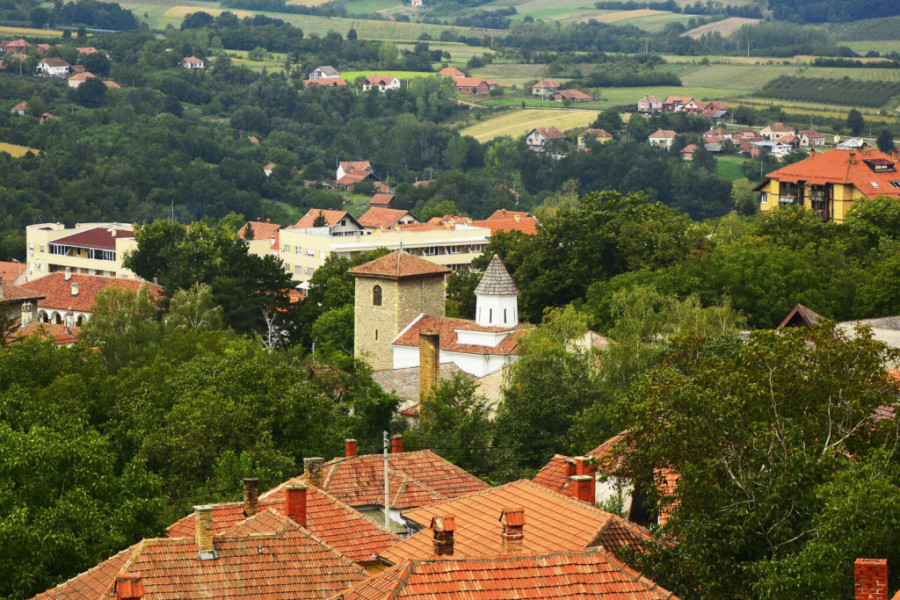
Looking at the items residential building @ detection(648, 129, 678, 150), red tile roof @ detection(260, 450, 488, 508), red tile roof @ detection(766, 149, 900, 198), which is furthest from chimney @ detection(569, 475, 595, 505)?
residential building @ detection(648, 129, 678, 150)

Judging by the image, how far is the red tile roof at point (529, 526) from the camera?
2506 cm

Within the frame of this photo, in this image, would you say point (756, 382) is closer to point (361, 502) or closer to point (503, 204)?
point (361, 502)

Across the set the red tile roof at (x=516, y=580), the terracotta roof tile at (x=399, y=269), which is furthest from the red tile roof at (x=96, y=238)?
the red tile roof at (x=516, y=580)

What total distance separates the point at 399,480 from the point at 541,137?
161 metres

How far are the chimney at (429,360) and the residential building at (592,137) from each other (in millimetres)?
134183

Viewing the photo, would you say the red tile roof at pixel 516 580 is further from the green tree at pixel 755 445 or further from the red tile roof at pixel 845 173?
the red tile roof at pixel 845 173

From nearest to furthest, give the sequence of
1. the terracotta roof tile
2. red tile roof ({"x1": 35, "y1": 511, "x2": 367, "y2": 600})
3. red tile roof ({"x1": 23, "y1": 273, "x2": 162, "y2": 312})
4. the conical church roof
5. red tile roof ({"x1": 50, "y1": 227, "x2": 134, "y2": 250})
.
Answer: red tile roof ({"x1": 35, "y1": 511, "x2": 367, "y2": 600}), the conical church roof, the terracotta roof tile, red tile roof ({"x1": 23, "y1": 273, "x2": 162, "y2": 312}), red tile roof ({"x1": 50, "y1": 227, "x2": 134, "y2": 250})

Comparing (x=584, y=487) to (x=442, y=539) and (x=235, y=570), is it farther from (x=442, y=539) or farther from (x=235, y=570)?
(x=235, y=570)

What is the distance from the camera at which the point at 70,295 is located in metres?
89.7

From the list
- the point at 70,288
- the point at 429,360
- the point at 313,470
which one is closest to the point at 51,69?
the point at 70,288

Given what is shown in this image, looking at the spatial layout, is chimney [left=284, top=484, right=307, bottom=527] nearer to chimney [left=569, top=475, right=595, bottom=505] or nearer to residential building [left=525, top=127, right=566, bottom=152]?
chimney [left=569, top=475, right=595, bottom=505]

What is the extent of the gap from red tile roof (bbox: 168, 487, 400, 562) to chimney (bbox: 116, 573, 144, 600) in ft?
19.2

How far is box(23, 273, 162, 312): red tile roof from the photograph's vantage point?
8756 cm

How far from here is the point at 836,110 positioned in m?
186
